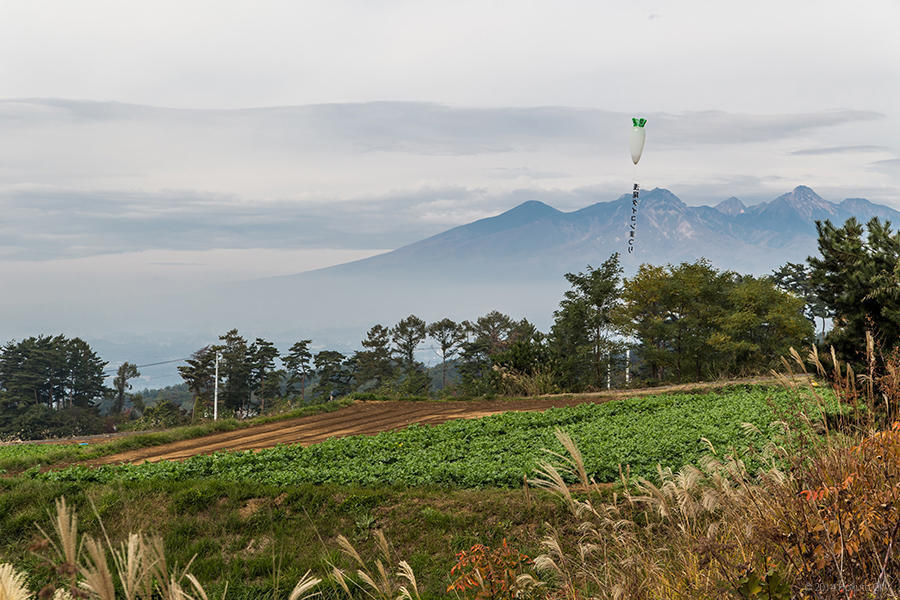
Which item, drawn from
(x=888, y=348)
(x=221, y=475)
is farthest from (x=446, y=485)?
(x=888, y=348)

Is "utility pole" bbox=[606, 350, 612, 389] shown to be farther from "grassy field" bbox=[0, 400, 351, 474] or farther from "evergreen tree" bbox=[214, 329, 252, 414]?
"evergreen tree" bbox=[214, 329, 252, 414]

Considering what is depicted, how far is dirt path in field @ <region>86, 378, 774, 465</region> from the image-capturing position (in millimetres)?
13570

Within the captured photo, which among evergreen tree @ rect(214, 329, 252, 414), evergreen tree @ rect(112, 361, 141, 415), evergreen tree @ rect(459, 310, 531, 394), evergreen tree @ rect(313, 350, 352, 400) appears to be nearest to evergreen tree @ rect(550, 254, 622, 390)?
evergreen tree @ rect(459, 310, 531, 394)

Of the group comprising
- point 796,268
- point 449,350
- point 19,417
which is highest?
point 796,268

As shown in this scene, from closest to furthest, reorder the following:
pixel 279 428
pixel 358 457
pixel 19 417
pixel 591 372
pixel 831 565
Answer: pixel 831 565 → pixel 358 457 → pixel 279 428 → pixel 591 372 → pixel 19 417

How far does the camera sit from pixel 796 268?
56344mm

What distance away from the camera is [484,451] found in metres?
11.2

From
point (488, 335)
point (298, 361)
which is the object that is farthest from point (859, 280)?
point (298, 361)

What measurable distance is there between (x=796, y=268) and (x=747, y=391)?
150 feet

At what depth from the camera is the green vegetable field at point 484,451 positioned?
9.21 meters

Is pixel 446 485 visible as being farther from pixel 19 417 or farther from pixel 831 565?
pixel 19 417

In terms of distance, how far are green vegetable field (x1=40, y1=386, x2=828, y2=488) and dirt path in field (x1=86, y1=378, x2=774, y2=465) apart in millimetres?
1831

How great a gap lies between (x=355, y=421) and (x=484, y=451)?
6416 millimetres

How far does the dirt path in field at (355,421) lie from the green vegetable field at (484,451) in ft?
6.01
